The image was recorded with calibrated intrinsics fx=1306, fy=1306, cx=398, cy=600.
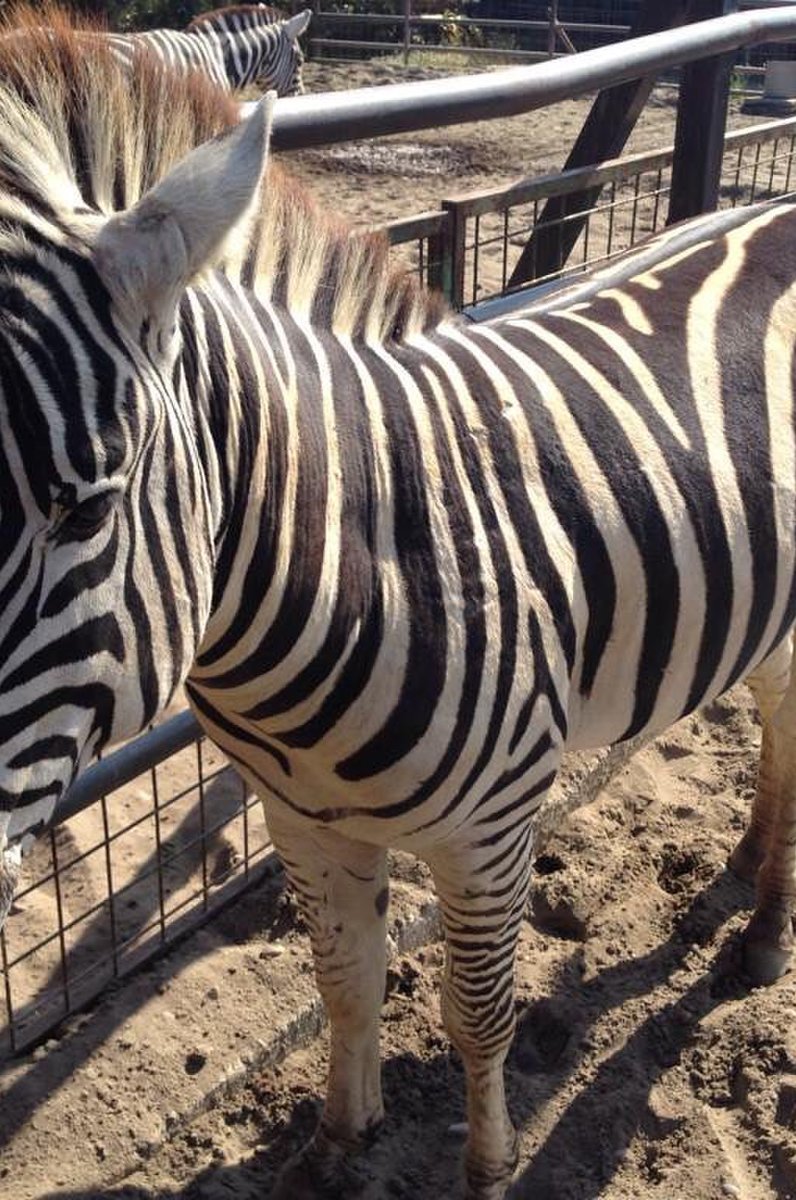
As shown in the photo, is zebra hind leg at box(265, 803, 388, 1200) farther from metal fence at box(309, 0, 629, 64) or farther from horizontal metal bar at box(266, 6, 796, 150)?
metal fence at box(309, 0, 629, 64)

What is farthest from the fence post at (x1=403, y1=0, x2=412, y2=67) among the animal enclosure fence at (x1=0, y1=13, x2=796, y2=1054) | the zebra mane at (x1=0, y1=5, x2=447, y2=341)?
the zebra mane at (x1=0, y1=5, x2=447, y2=341)

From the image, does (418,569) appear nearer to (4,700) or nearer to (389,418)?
(389,418)

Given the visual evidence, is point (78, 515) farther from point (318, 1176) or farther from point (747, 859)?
point (747, 859)

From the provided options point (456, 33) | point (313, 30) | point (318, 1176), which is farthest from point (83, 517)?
point (456, 33)

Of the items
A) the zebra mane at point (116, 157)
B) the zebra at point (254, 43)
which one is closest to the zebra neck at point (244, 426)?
the zebra mane at point (116, 157)

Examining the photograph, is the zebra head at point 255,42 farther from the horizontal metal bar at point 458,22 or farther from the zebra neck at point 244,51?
the horizontal metal bar at point 458,22

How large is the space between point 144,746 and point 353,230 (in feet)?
3.88

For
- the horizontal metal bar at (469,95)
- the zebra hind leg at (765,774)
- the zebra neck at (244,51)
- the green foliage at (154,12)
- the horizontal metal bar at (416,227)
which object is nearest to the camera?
the horizontal metal bar at (469,95)

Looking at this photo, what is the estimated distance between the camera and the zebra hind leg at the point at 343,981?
2539 millimetres

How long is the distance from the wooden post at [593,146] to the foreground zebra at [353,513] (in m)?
1.10

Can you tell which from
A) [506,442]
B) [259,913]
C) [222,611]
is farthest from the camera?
[259,913]

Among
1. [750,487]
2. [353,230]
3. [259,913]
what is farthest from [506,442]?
[259,913]

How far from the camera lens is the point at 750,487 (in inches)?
96.1

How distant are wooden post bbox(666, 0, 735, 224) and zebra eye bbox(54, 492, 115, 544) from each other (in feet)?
9.38
